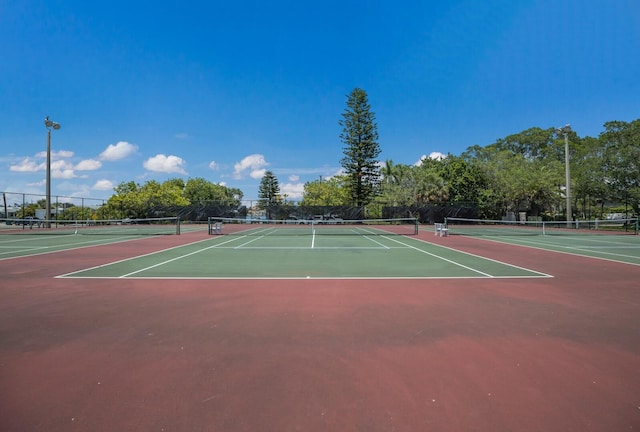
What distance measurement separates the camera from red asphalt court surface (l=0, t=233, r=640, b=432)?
263 cm

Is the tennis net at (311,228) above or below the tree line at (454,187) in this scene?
below

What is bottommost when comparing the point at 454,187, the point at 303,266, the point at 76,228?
the point at 303,266

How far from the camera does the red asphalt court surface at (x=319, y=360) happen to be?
2.63 metres

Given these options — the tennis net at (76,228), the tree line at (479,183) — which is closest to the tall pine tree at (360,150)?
the tree line at (479,183)

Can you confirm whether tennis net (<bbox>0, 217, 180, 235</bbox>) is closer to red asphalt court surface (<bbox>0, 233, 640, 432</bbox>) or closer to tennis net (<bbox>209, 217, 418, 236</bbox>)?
tennis net (<bbox>209, 217, 418, 236</bbox>)

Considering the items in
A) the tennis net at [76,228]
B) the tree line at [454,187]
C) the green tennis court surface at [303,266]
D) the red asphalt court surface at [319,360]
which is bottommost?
the red asphalt court surface at [319,360]

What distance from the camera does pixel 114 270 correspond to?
8.77m

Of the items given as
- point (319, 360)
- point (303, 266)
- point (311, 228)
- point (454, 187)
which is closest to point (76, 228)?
point (311, 228)

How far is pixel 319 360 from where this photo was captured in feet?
11.7

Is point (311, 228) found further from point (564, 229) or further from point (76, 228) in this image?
point (564, 229)

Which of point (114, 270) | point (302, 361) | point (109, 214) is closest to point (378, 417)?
point (302, 361)

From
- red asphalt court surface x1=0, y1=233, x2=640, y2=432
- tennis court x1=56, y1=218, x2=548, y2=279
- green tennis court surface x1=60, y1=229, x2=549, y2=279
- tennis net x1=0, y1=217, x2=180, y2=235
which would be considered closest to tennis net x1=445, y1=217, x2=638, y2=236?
tennis court x1=56, y1=218, x2=548, y2=279

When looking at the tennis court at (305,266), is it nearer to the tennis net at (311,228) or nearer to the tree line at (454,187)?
the tennis net at (311,228)

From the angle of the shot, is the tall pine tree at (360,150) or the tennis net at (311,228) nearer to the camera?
the tennis net at (311,228)
